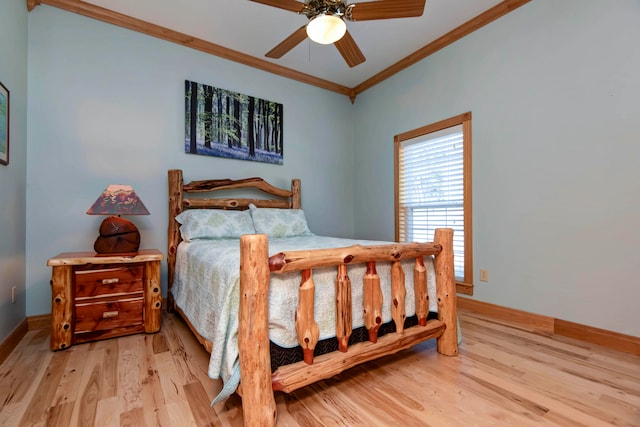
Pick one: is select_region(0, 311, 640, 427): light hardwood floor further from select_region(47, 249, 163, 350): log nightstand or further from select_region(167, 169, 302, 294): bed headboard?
select_region(167, 169, 302, 294): bed headboard

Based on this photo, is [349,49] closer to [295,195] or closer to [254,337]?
[295,195]

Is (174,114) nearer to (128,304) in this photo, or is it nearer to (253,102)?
(253,102)

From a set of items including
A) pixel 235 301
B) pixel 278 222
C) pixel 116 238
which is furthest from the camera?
pixel 278 222

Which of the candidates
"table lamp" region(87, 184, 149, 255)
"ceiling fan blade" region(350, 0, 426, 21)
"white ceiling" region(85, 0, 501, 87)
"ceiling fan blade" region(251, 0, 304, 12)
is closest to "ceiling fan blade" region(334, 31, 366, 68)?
"ceiling fan blade" region(350, 0, 426, 21)

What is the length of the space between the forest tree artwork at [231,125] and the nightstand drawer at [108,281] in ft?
4.35

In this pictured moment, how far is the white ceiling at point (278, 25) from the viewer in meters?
2.59

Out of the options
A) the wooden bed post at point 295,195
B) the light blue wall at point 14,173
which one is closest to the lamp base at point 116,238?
the light blue wall at point 14,173

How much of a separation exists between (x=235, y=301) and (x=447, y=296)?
4.38 ft

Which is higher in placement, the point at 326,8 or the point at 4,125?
the point at 326,8

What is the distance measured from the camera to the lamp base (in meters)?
2.33

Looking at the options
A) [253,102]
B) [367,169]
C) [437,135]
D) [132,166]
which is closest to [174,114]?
[132,166]

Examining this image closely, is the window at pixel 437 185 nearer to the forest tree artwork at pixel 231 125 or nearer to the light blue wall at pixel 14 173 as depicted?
the forest tree artwork at pixel 231 125

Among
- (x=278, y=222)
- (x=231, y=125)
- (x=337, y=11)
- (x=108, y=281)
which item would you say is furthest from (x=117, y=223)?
(x=337, y=11)

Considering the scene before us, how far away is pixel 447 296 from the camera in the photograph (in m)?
1.93
